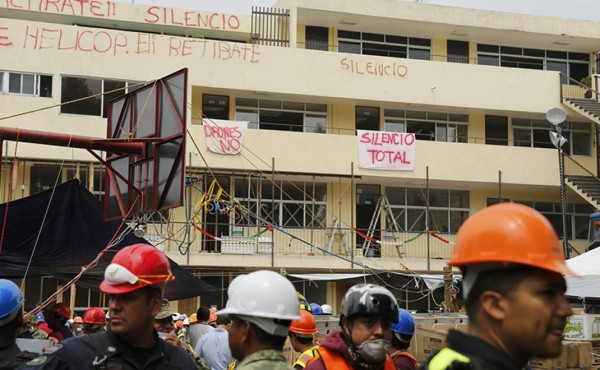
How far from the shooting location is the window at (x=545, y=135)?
33750 millimetres

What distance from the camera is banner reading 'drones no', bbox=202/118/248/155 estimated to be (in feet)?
95.2

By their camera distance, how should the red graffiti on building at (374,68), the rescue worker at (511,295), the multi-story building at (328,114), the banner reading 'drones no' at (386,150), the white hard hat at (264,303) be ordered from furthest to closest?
the red graffiti on building at (374,68), the banner reading 'drones no' at (386,150), the multi-story building at (328,114), the white hard hat at (264,303), the rescue worker at (511,295)

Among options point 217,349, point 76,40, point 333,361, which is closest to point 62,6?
point 76,40

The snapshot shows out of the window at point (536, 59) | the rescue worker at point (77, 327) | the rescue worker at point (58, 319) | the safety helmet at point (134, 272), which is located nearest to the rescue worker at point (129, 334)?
the safety helmet at point (134, 272)

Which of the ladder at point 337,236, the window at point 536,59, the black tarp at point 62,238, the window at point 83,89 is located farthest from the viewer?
the window at point 536,59

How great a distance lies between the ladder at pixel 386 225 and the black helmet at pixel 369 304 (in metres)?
24.2

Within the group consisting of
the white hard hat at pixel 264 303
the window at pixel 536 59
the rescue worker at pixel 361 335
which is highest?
the window at pixel 536 59

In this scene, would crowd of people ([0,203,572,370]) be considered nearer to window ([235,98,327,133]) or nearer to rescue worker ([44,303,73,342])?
rescue worker ([44,303,73,342])

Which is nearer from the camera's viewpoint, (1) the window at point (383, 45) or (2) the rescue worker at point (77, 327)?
(2) the rescue worker at point (77, 327)

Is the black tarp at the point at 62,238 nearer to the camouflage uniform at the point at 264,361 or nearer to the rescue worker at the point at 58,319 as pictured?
the rescue worker at the point at 58,319

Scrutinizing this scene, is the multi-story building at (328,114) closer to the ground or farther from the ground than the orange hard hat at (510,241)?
farther from the ground

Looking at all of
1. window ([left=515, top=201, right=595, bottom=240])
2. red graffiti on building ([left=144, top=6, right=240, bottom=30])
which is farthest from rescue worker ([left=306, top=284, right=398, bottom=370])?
window ([left=515, top=201, right=595, bottom=240])

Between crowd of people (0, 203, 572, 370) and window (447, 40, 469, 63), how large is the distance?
92.8 ft

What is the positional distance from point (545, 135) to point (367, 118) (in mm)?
7273
